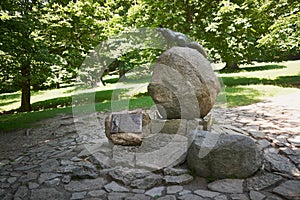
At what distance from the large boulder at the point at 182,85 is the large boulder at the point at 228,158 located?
1174mm

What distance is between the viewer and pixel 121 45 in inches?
552

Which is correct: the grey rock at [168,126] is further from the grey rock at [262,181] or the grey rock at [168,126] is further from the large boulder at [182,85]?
the grey rock at [262,181]

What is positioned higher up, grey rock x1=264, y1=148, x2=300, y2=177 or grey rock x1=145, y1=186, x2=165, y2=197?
grey rock x1=264, y1=148, x2=300, y2=177

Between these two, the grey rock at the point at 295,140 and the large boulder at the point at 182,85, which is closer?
the grey rock at the point at 295,140

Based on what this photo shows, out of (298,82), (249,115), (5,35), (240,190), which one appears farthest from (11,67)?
(298,82)

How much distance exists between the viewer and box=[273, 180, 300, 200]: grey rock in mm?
3036

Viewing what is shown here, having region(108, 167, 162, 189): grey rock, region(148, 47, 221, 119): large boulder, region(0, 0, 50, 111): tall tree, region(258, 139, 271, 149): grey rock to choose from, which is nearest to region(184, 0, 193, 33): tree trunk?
region(0, 0, 50, 111): tall tree

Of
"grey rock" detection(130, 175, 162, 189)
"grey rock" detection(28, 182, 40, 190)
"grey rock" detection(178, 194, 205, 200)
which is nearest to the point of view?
"grey rock" detection(178, 194, 205, 200)

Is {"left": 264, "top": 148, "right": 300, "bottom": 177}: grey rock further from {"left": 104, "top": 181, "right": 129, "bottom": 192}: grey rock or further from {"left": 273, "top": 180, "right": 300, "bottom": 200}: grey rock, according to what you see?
{"left": 104, "top": 181, "right": 129, "bottom": 192}: grey rock

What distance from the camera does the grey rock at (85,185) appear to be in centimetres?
358

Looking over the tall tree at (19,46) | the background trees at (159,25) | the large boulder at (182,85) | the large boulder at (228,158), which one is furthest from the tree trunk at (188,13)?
the large boulder at (228,158)

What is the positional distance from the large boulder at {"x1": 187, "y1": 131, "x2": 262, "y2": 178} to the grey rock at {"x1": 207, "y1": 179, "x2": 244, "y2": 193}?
0.32ft

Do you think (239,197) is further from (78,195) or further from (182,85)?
(182,85)

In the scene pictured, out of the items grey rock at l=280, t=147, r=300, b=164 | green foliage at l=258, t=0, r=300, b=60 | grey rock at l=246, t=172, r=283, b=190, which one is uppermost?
green foliage at l=258, t=0, r=300, b=60
